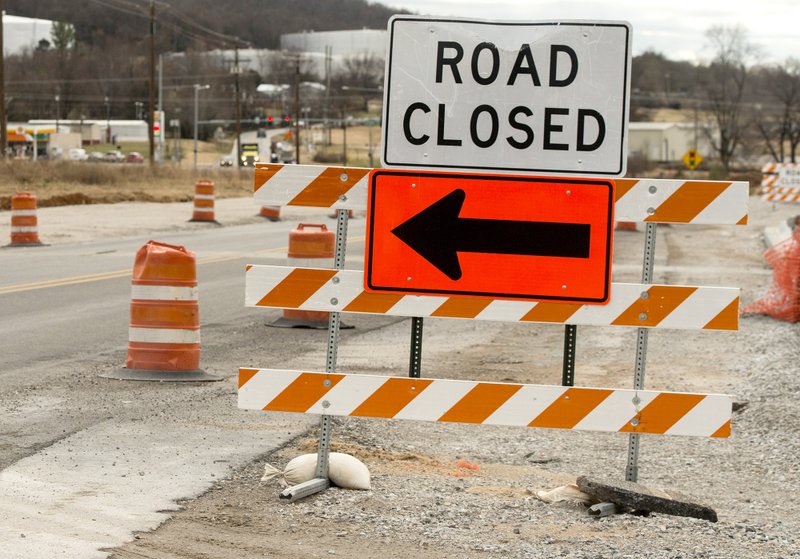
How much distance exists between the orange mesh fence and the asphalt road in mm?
5868

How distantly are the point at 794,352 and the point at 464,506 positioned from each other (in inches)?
265

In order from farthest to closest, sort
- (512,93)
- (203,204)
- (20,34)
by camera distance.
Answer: (20,34) < (203,204) < (512,93)

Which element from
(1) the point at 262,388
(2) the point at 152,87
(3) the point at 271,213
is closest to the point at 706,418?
(1) the point at 262,388

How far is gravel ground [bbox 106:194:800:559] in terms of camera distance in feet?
17.7

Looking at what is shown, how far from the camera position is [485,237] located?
→ 235 inches

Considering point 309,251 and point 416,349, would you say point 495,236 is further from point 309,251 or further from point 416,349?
point 309,251

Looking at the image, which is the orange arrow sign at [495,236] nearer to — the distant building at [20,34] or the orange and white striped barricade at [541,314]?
the orange and white striped barricade at [541,314]

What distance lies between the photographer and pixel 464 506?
6.01m

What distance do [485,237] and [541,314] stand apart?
46cm

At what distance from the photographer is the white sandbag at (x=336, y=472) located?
6.20 metres

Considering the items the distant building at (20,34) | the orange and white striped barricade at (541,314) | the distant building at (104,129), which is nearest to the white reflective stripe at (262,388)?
the orange and white striped barricade at (541,314)

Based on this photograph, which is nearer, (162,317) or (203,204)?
(162,317)

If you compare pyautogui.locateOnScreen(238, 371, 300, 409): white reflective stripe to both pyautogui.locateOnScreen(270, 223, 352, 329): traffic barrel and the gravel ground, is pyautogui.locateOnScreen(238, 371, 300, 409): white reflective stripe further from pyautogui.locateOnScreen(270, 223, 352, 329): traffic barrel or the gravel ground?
pyautogui.locateOnScreen(270, 223, 352, 329): traffic barrel

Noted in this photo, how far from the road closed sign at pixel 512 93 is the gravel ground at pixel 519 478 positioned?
5.54 feet
